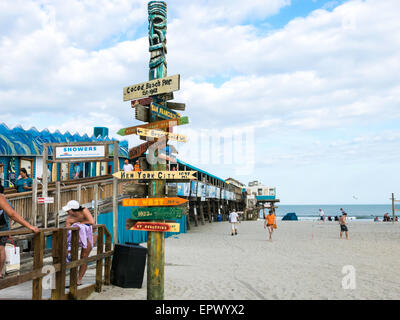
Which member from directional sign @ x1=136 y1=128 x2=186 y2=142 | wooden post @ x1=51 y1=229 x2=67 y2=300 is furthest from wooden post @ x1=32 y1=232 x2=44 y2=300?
directional sign @ x1=136 y1=128 x2=186 y2=142

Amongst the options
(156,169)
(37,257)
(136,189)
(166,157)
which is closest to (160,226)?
(136,189)

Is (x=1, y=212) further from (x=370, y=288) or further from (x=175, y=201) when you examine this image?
(x=370, y=288)

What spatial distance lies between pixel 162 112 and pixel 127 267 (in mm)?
3203

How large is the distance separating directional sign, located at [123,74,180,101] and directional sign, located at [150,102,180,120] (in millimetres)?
207

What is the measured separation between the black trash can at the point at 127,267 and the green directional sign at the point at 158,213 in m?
1.77

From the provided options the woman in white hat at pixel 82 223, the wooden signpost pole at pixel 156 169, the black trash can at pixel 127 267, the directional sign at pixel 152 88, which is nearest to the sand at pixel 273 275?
the black trash can at pixel 127 267

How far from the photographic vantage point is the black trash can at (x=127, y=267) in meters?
7.20

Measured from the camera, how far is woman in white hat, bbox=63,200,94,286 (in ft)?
20.9

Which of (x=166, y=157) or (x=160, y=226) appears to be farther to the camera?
(x=166, y=157)

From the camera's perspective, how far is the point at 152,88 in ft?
Answer: 19.5

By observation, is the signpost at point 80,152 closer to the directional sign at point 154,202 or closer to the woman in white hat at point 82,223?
the woman in white hat at point 82,223

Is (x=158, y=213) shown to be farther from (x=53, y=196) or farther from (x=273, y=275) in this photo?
(x=53, y=196)

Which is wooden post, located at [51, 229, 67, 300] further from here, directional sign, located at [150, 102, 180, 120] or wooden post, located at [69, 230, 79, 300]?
directional sign, located at [150, 102, 180, 120]
